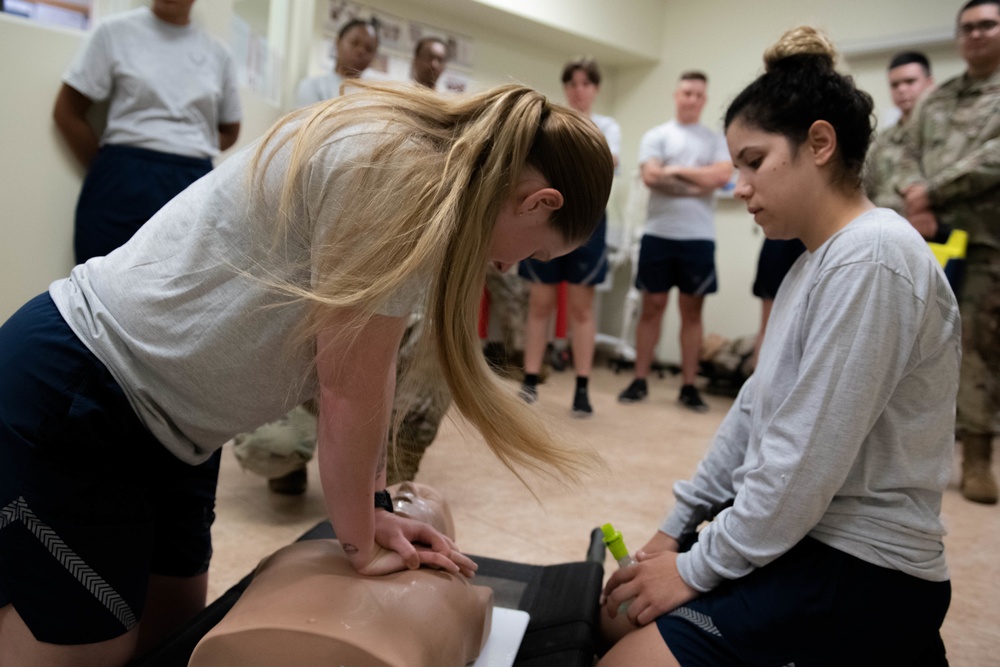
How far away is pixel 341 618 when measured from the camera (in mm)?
890

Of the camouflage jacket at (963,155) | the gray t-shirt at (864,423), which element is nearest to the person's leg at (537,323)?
the camouflage jacket at (963,155)

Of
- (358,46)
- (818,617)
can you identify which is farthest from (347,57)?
(818,617)

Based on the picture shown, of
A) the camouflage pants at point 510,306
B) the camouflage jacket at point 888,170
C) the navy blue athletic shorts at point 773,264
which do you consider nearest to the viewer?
the camouflage jacket at point 888,170

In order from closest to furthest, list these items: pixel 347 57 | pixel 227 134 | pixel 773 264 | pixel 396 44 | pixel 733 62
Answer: pixel 227 134 → pixel 347 57 → pixel 773 264 → pixel 396 44 → pixel 733 62

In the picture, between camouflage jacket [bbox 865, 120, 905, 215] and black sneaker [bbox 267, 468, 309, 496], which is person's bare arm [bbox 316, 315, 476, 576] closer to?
black sneaker [bbox 267, 468, 309, 496]

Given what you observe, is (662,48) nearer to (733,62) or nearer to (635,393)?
(733,62)

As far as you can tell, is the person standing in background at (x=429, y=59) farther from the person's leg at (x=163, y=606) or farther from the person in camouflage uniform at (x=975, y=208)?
the person's leg at (x=163, y=606)

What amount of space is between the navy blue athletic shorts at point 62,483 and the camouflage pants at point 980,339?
237 cm

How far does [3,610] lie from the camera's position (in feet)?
3.22

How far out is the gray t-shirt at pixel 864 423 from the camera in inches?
38.1

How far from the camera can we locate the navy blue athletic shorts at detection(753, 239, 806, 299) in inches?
122

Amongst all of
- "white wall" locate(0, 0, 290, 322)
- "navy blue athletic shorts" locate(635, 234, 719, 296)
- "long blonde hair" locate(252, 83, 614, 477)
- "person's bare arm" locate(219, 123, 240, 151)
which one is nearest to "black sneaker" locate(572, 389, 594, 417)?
"navy blue athletic shorts" locate(635, 234, 719, 296)

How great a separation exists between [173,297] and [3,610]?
1.46ft

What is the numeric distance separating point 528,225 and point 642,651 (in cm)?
57
